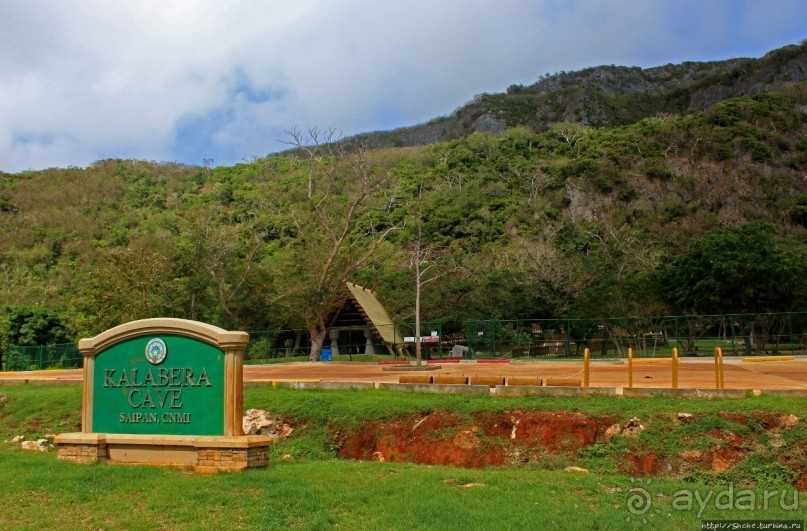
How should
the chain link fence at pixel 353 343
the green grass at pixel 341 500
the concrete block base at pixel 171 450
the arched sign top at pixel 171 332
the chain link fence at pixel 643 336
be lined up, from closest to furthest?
1. the green grass at pixel 341 500
2. the concrete block base at pixel 171 450
3. the arched sign top at pixel 171 332
4. the chain link fence at pixel 643 336
5. the chain link fence at pixel 353 343

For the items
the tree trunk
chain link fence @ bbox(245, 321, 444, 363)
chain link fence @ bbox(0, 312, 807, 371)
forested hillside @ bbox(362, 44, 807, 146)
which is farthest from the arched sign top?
forested hillside @ bbox(362, 44, 807, 146)

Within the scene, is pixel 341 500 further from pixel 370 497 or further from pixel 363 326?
pixel 363 326

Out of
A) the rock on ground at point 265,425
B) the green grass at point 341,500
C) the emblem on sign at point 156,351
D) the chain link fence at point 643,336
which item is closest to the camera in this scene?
the green grass at point 341,500

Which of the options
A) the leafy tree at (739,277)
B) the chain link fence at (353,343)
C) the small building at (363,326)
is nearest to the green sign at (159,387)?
the chain link fence at (353,343)

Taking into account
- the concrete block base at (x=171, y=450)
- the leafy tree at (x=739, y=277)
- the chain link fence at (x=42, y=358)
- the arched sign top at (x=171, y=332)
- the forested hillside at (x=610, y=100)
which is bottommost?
the chain link fence at (x=42, y=358)

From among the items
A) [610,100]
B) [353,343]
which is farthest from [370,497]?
[610,100]

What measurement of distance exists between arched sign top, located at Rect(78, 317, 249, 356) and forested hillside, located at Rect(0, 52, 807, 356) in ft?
78.5

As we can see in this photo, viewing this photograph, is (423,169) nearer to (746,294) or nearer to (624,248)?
(624,248)

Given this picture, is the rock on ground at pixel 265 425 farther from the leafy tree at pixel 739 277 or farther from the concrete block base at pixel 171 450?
the leafy tree at pixel 739 277

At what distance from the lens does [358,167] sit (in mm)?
43844

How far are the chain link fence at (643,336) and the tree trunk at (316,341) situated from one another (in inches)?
338

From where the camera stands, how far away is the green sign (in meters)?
11.7

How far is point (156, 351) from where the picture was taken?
1224 centimetres

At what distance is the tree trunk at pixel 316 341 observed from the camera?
39.6 meters
